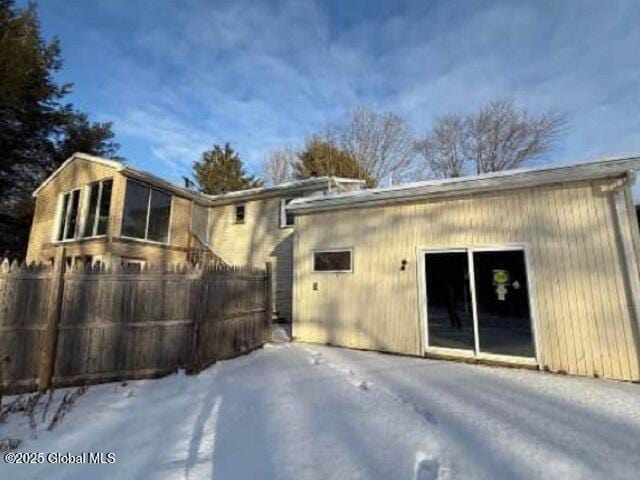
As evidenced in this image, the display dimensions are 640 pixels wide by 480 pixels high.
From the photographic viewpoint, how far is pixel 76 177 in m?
12.3

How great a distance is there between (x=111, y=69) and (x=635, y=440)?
47.9 feet

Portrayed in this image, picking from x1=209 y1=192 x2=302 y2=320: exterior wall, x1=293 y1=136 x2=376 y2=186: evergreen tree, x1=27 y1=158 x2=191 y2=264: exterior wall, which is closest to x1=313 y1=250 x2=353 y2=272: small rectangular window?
x1=209 y1=192 x2=302 y2=320: exterior wall

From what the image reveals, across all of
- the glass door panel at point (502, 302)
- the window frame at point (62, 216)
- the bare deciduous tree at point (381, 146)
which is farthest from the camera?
the bare deciduous tree at point (381, 146)

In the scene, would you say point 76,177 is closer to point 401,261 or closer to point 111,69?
point 111,69

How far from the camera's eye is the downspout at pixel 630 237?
5.09m

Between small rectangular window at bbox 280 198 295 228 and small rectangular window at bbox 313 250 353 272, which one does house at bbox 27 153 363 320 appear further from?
small rectangular window at bbox 313 250 353 272

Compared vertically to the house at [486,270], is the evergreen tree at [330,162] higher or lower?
higher

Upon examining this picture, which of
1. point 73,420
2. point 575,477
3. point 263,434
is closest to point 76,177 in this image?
point 73,420

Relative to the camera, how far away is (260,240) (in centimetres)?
1294

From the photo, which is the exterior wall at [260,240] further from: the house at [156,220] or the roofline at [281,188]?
the roofline at [281,188]

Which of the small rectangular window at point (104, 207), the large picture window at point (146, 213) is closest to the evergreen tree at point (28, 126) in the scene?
the small rectangular window at point (104, 207)

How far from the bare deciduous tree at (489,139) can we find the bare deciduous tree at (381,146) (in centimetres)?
117

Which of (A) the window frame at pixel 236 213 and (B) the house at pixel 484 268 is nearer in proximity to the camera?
(B) the house at pixel 484 268

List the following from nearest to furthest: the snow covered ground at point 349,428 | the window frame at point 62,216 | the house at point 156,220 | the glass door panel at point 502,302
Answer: the snow covered ground at point 349,428
the glass door panel at point 502,302
the house at point 156,220
the window frame at point 62,216
